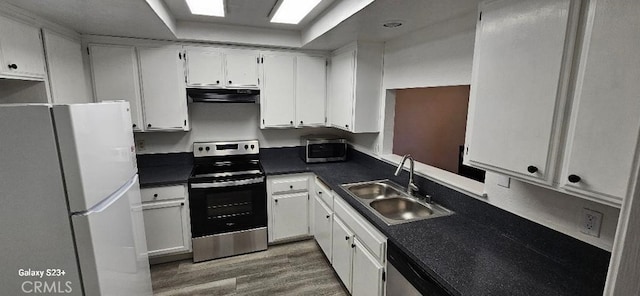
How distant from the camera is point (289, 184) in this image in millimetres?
2910

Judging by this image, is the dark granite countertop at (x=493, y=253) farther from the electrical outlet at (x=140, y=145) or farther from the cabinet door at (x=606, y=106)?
the electrical outlet at (x=140, y=145)

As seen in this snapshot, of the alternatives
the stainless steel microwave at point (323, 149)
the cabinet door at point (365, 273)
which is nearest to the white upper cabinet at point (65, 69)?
the stainless steel microwave at point (323, 149)

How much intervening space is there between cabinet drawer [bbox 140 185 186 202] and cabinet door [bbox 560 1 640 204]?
277 cm

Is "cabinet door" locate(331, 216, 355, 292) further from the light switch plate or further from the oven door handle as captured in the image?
the light switch plate

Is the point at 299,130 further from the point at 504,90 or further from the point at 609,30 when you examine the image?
the point at 609,30

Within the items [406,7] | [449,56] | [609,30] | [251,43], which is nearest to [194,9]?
[251,43]

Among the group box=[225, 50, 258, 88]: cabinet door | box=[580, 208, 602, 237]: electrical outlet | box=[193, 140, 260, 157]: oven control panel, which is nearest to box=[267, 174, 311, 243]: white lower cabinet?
box=[193, 140, 260, 157]: oven control panel

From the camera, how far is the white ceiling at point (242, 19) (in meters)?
1.65

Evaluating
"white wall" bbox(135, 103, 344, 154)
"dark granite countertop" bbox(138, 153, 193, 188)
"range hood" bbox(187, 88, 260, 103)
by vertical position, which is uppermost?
"range hood" bbox(187, 88, 260, 103)

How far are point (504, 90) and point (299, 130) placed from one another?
8.38 feet

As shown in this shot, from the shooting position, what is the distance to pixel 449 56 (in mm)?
1879

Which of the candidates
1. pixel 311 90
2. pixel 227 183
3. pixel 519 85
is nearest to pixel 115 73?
pixel 227 183

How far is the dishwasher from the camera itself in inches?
49.4

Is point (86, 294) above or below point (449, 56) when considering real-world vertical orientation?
below
